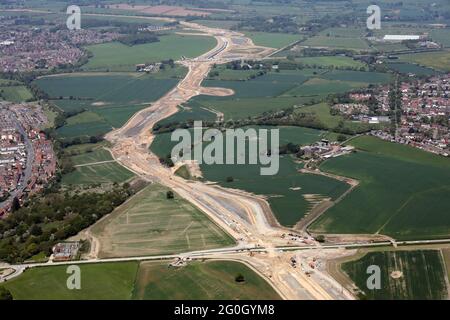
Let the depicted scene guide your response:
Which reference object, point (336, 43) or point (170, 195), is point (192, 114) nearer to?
point (170, 195)

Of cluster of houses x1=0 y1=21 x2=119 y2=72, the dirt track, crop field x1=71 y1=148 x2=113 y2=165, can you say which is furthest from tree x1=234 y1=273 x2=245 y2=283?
cluster of houses x1=0 y1=21 x2=119 y2=72

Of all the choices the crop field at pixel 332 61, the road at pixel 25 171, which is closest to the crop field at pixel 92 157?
the road at pixel 25 171

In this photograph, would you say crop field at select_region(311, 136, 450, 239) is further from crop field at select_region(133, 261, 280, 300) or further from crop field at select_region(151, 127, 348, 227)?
crop field at select_region(133, 261, 280, 300)

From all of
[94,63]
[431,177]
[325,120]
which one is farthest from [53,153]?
[94,63]

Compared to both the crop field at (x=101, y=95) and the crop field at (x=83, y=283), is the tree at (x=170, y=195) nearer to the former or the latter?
the crop field at (x=83, y=283)

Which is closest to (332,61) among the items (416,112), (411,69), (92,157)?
(411,69)

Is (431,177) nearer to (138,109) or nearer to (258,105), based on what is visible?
(258,105)
